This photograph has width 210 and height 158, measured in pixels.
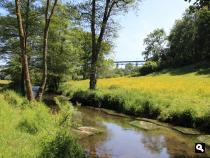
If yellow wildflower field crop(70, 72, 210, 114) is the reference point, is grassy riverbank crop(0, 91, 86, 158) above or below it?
below

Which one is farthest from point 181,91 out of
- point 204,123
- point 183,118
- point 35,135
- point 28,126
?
point 35,135

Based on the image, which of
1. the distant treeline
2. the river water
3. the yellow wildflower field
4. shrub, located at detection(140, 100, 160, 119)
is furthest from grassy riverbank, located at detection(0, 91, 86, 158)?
the distant treeline

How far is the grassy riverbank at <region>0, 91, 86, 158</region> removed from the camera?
10797 millimetres

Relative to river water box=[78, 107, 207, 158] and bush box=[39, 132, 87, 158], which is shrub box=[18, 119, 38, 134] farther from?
bush box=[39, 132, 87, 158]

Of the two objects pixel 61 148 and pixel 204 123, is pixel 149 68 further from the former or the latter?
pixel 61 148

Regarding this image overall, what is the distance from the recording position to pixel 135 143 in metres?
17.3

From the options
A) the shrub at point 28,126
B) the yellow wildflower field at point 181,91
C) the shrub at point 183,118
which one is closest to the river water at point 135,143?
the shrub at point 183,118

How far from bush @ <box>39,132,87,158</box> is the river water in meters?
2.91

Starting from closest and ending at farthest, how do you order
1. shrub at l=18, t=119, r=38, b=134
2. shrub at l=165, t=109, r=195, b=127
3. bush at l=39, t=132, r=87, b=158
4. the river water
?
bush at l=39, t=132, r=87, b=158
shrub at l=18, t=119, r=38, b=134
the river water
shrub at l=165, t=109, r=195, b=127

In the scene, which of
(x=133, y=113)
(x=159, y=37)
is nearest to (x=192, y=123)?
(x=133, y=113)

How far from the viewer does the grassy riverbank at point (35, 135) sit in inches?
425

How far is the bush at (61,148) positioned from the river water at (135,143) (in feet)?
9.54

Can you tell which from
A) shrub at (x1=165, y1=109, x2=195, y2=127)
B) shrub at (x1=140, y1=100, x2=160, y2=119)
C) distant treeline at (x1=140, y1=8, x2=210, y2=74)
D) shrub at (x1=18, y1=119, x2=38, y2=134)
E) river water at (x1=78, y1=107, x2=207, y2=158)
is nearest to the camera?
shrub at (x1=18, y1=119, x2=38, y2=134)

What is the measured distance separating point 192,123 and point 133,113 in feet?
20.2
